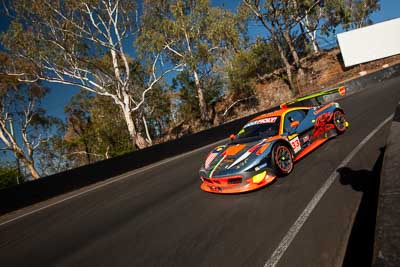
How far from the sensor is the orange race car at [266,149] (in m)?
4.71

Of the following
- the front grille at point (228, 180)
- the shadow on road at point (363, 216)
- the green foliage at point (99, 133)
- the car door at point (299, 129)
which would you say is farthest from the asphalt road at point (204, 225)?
the green foliage at point (99, 133)

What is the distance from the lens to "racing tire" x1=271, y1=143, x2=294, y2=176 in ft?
16.5

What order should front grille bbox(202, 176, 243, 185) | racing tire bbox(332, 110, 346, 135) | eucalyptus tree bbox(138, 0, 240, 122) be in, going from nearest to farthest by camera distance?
front grille bbox(202, 176, 243, 185) < racing tire bbox(332, 110, 346, 135) < eucalyptus tree bbox(138, 0, 240, 122)

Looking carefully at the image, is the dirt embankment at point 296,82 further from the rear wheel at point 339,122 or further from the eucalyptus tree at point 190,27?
the rear wheel at point 339,122

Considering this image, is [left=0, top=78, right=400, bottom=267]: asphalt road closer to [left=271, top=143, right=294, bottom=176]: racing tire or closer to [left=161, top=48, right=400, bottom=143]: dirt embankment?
[left=271, top=143, right=294, bottom=176]: racing tire

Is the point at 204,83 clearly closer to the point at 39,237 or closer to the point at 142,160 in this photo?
the point at 142,160

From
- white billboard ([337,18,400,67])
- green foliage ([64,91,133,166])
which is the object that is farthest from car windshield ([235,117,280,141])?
white billboard ([337,18,400,67])

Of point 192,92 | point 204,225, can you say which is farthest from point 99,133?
point 204,225

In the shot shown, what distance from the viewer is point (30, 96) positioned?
28.2 meters

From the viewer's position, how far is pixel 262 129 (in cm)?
588

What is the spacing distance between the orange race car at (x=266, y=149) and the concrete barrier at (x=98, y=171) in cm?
586

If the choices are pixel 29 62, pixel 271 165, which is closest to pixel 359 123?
pixel 271 165

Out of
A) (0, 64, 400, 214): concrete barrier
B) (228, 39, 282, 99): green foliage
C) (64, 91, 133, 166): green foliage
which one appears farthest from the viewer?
(64, 91, 133, 166): green foliage

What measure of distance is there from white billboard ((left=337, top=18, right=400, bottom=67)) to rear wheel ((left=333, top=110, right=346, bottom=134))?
26768mm
